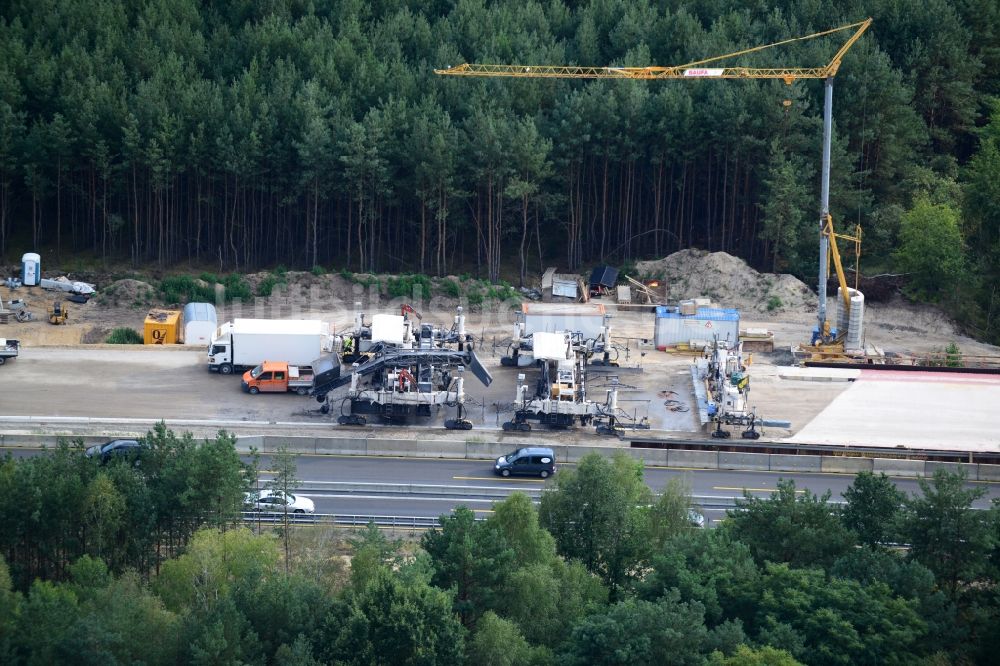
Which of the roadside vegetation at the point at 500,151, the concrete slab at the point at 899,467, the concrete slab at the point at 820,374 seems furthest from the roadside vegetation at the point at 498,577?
the roadside vegetation at the point at 500,151

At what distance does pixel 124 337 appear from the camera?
77438mm

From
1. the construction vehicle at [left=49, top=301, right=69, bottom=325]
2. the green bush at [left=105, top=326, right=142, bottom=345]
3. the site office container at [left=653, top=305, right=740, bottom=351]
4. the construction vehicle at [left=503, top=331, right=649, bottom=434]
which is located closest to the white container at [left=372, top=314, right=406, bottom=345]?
the construction vehicle at [left=503, top=331, right=649, bottom=434]

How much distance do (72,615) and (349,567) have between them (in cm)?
904

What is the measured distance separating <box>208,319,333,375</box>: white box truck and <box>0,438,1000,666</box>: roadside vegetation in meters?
16.3

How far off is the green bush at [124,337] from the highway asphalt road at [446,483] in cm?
1668

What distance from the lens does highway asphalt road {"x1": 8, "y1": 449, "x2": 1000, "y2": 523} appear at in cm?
5681

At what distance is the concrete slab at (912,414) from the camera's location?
64625mm

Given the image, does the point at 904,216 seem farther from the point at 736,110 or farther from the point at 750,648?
the point at 750,648

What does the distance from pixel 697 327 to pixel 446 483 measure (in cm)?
2104

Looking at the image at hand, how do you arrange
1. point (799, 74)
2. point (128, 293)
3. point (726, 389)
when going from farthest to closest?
point (799, 74), point (128, 293), point (726, 389)

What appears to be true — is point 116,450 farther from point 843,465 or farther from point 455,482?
point 843,465

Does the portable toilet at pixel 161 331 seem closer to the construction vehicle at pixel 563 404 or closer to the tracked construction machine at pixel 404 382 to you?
the tracked construction machine at pixel 404 382

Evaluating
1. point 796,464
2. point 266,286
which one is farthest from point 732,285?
point 266,286

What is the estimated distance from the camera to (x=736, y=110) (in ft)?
299
